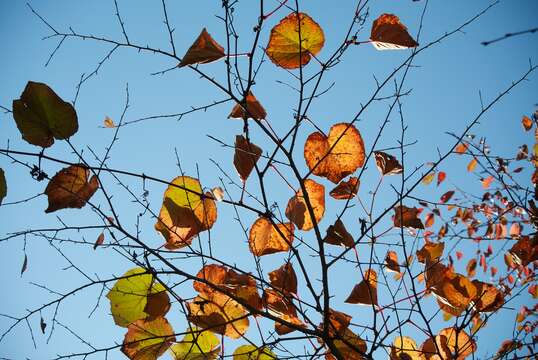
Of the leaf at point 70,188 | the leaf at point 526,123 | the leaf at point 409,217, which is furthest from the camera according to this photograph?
the leaf at point 526,123

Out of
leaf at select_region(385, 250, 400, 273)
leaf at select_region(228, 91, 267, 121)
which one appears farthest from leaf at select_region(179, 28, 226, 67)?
leaf at select_region(385, 250, 400, 273)

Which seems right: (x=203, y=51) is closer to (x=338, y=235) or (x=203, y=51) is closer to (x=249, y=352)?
(x=338, y=235)

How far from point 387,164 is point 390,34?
1.37 feet

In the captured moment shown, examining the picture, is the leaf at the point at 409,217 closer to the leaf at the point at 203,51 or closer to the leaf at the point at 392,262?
the leaf at the point at 392,262

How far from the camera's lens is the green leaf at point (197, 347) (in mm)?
1247

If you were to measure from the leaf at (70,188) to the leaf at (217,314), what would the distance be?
474 millimetres

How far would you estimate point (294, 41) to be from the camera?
1.14 meters

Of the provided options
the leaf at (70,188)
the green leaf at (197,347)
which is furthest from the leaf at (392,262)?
the leaf at (70,188)

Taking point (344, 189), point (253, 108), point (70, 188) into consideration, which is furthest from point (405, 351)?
point (70, 188)

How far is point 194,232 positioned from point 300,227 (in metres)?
0.36

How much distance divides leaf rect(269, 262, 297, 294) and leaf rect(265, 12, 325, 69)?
66 cm

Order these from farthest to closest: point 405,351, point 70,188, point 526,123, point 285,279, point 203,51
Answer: point 526,123, point 405,351, point 285,279, point 70,188, point 203,51

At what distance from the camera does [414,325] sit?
1254 mm

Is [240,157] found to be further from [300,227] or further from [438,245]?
[438,245]
